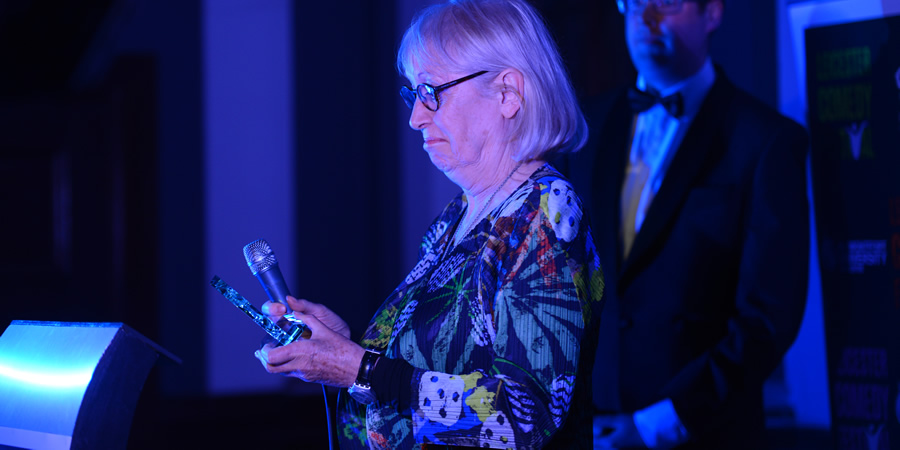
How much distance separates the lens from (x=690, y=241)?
1.78 m

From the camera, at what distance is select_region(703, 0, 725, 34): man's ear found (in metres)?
1.88

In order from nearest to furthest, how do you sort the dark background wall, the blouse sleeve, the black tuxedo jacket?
the blouse sleeve < the black tuxedo jacket < the dark background wall

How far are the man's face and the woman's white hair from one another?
0.69 m

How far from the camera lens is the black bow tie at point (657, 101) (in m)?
1.87

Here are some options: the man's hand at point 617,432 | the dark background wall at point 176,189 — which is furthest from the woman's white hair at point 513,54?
the dark background wall at point 176,189

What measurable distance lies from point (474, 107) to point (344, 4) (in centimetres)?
394

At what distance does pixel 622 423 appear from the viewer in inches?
67.8

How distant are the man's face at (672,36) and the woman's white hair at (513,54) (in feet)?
2.25

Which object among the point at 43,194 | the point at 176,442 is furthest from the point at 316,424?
the point at 43,194

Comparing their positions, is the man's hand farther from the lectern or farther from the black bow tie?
the lectern

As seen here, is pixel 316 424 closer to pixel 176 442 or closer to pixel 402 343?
pixel 176 442

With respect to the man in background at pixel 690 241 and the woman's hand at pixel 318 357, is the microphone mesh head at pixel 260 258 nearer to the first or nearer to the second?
the woman's hand at pixel 318 357

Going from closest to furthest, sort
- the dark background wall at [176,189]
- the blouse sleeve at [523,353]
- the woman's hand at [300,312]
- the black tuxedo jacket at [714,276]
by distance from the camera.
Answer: the blouse sleeve at [523,353], the woman's hand at [300,312], the black tuxedo jacket at [714,276], the dark background wall at [176,189]

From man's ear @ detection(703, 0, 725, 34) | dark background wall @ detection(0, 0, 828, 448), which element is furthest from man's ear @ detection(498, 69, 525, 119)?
dark background wall @ detection(0, 0, 828, 448)
